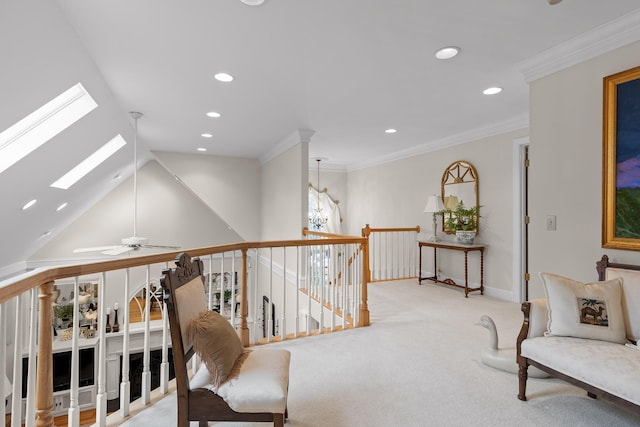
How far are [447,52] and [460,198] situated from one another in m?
2.93

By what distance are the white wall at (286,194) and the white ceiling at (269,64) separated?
59 centimetres

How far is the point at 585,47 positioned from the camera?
7.75 feet

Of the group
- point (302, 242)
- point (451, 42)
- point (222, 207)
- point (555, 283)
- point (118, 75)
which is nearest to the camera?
point (555, 283)

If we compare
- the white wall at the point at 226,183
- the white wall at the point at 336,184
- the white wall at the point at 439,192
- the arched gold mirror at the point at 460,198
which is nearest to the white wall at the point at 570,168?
the white wall at the point at 439,192

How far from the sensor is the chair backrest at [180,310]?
1.46m

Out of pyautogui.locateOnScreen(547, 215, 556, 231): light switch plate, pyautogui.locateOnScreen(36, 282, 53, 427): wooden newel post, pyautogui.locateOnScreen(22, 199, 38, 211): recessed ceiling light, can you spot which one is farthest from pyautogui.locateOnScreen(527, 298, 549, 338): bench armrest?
pyautogui.locateOnScreen(22, 199, 38, 211): recessed ceiling light

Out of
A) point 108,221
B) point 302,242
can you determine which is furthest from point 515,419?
point 108,221

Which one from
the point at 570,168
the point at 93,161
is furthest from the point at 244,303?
the point at 93,161

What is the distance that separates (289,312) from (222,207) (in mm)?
2617

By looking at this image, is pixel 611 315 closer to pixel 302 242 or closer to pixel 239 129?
pixel 302 242

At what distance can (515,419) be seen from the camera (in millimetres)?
1872

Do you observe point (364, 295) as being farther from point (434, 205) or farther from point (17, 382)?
point (17, 382)

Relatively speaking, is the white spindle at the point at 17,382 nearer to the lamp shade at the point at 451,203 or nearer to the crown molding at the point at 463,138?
the crown molding at the point at 463,138

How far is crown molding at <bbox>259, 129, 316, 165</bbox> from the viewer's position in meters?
4.86
